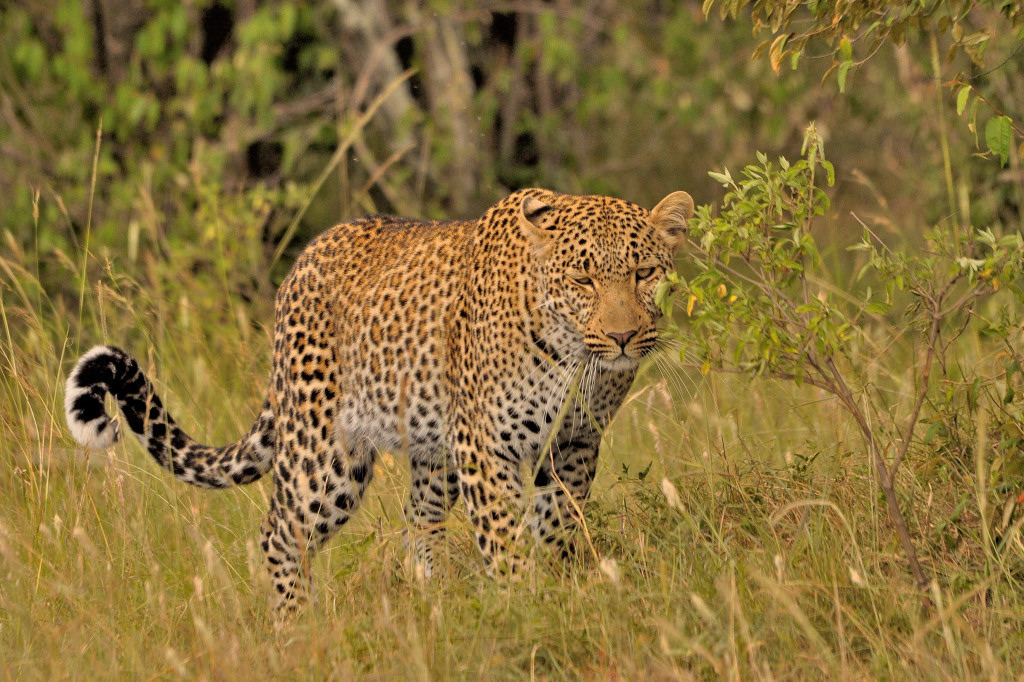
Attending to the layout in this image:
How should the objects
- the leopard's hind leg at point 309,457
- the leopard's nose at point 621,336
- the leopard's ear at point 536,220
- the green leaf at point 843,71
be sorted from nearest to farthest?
1. the green leaf at point 843,71
2. the leopard's nose at point 621,336
3. the leopard's ear at point 536,220
4. the leopard's hind leg at point 309,457

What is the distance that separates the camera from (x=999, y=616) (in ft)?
12.1

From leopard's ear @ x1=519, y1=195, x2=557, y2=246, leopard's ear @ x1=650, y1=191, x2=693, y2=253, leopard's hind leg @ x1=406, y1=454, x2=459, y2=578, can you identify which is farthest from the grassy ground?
leopard's ear @ x1=519, y1=195, x2=557, y2=246

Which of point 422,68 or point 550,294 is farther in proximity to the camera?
point 422,68

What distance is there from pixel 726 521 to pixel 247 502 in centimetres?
227

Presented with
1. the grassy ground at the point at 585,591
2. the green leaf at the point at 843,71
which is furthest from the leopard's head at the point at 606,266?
the green leaf at the point at 843,71

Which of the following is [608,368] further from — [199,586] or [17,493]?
[17,493]

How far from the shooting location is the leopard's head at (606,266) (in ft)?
14.9

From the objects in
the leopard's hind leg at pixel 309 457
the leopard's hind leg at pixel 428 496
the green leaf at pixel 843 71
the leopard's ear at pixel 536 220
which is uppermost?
the green leaf at pixel 843 71

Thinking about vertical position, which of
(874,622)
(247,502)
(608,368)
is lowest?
(247,502)

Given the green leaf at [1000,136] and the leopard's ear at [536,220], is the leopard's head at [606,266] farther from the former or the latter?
the green leaf at [1000,136]

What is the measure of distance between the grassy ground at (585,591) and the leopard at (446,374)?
0.19 metres

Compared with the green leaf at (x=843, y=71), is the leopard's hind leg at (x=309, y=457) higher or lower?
Result: lower

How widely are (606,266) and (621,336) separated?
286mm

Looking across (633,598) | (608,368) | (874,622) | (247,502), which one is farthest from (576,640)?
(247,502)
